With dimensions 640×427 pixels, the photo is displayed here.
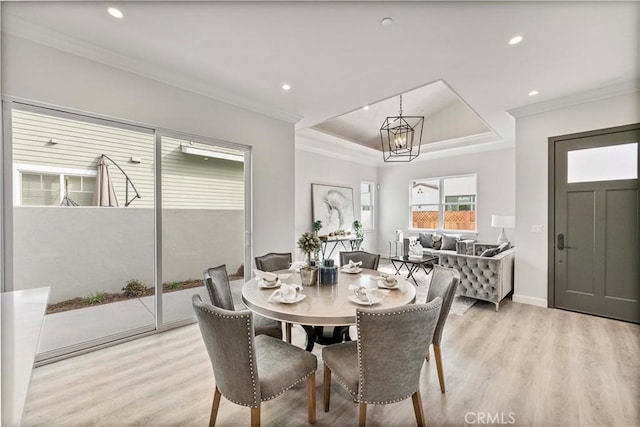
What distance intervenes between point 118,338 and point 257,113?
10.6ft

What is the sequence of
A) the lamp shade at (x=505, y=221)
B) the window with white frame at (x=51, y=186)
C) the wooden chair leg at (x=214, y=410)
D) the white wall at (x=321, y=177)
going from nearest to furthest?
the wooden chair leg at (x=214, y=410), the window with white frame at (x=51, y=186), the lamp shade at (x=505, y=221), the white wall at (x=321, y=177)

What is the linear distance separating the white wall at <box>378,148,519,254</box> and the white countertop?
658 centimetres

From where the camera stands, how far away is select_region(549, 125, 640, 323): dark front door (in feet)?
10.8

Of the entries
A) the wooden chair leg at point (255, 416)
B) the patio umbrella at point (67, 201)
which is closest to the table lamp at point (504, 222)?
the wooden chair leg at point (255, 416)

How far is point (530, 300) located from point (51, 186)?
6.24 metres

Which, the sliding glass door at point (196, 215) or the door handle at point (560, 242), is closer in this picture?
the sliding glass door at point (196, 215)

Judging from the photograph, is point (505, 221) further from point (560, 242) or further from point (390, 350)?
point (390, 350)

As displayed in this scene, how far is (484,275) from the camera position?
382 cm

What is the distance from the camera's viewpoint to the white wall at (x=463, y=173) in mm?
6176

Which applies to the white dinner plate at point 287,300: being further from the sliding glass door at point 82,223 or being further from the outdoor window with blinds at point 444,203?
the outdoor window with blinds at point 444,203

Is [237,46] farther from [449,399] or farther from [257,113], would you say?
[449,399]

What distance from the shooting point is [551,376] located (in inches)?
88.5

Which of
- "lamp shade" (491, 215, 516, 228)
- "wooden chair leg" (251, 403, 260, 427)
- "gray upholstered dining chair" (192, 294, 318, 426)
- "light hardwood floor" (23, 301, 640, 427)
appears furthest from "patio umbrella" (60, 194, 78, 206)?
"lamp shade" (491, 215, 516, 228)

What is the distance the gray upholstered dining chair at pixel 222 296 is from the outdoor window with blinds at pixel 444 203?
→ 6056mm
